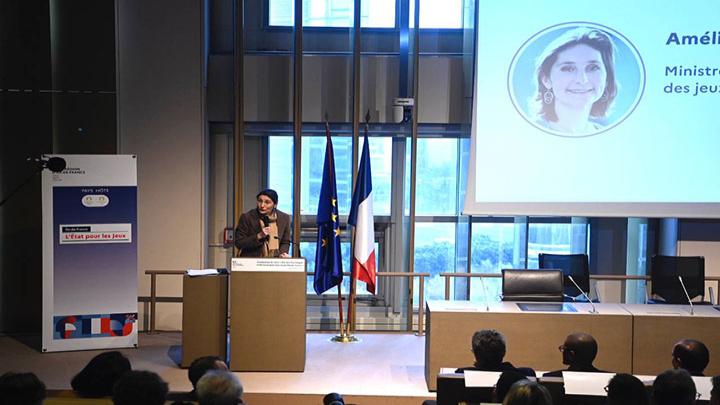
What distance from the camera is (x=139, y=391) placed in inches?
115

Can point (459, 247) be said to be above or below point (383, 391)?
above

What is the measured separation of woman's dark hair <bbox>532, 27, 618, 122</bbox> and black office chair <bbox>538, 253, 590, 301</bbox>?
126 centimetres

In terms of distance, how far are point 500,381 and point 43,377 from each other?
12.8 feet

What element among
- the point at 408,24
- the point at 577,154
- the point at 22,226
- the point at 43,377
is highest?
the point at 408,24

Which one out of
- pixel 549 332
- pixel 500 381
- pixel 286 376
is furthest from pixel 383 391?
pixel 500 381

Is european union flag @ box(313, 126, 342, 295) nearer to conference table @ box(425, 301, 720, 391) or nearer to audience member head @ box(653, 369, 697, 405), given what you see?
conference table @ box(425, 301, 720, 391)

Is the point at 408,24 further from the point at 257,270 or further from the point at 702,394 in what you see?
the point at 702,394

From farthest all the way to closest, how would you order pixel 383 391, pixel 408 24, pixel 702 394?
pixel 408 24
pixel 383 391
pixel 702 394

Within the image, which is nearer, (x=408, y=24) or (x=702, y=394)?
(x=702, y=394)

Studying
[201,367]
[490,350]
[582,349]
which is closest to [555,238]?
[582,349]

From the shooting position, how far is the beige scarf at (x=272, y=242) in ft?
21.6

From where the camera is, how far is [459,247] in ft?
26.9

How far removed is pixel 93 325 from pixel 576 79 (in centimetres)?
480

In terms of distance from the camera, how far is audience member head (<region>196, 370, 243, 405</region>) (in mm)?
3084
